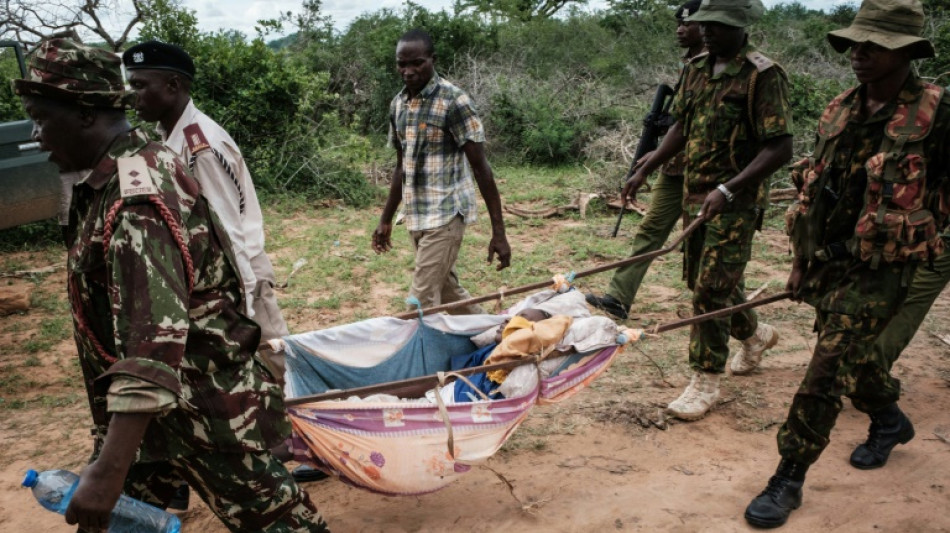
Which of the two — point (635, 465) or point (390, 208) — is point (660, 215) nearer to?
point (390, 208)

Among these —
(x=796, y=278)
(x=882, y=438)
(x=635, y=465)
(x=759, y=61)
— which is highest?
(x=759, y=61)

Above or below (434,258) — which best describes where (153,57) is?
above

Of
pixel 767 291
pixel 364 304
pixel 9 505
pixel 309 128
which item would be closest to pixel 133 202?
pixel 9 505

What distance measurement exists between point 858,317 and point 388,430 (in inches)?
69.6

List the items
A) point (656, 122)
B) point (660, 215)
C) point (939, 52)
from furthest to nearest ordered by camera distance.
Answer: point (939, 52) → point (656, 122) → point (660, 215)

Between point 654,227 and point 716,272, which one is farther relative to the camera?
point 654,227

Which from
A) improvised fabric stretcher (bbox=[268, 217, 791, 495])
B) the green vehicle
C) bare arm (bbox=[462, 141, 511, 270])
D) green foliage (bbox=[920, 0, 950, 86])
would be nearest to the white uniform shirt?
improvised fabric stretcher (bbox=[268, 217, 791, 495])

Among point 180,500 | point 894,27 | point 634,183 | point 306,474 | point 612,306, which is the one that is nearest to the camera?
point 894,27

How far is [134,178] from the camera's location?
161 centimetres

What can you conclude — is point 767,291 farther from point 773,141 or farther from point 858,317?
point 858,317

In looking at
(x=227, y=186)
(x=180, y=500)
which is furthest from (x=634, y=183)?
(x=180, y=500)

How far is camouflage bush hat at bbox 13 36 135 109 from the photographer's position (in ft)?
5.23

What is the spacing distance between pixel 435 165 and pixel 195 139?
53.6 inches

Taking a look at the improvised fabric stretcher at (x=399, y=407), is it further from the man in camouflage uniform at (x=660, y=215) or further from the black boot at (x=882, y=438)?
the man in camouflage uniform at (x=660, y=215)
